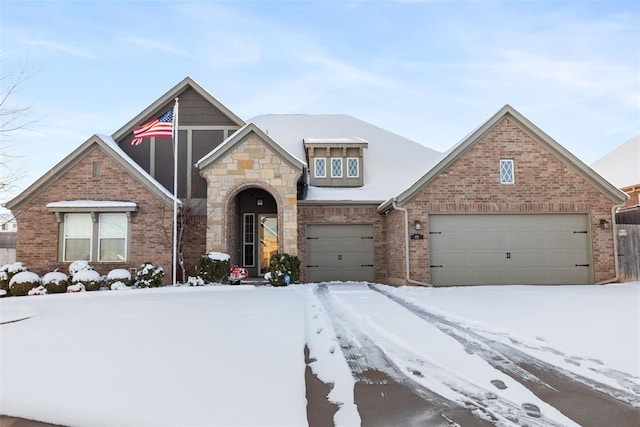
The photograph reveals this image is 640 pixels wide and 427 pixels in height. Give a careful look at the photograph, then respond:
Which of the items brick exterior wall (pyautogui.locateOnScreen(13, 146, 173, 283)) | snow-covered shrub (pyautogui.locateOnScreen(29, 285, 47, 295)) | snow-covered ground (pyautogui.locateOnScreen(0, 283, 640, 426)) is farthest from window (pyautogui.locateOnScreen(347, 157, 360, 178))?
snow-covered shrub (pyautogui.locateOnScreen(29, 285, 47, 295))

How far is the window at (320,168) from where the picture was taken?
16922 millimetres

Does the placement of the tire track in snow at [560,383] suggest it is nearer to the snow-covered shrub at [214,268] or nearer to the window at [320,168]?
the snow-covered shrub at [214,268]

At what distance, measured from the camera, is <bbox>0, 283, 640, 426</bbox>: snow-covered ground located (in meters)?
3.40

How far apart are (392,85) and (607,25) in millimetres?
7535

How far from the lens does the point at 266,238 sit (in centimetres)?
1694

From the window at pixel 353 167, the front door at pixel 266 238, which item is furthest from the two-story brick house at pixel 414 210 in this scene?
the window at pixel 353 167

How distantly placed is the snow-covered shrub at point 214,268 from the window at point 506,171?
959 cm

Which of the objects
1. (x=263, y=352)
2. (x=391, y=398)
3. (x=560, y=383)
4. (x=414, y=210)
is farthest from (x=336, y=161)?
(x=391, y=398)

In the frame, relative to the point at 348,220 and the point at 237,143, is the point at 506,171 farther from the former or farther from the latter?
the point at 237,143

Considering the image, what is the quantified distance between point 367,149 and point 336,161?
222 cm

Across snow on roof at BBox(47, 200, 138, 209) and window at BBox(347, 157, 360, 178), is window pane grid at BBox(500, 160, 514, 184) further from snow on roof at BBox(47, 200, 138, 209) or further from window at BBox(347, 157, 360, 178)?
snow on roof at BBox(47, 200, 138, 209)

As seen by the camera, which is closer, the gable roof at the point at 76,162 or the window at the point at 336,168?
the gable roof at the point at 76,162

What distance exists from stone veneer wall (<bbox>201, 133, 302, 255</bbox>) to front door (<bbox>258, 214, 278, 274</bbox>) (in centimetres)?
258

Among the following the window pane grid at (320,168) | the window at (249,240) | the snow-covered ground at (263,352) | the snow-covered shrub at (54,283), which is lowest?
the snow-covered ground at (263,352)
